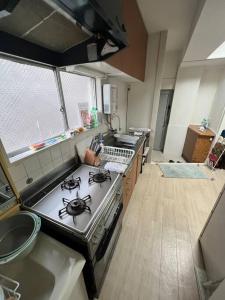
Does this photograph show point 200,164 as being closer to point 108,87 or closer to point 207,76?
point 207,76

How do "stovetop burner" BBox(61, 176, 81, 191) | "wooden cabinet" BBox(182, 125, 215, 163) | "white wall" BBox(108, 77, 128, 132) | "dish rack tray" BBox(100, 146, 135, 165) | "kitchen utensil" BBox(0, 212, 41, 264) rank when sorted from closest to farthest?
"kitchen utensil" BBox(0, 212, 41, 264) < "stovetop burner" BBox(61, 176, 81, 191) < "dish rack tray" BBox(100, 146, 135, 165) < "white wall" BBox(108, 77, 128, 132) < "wooden cabinet" BBox(182, 125, 215, 163)

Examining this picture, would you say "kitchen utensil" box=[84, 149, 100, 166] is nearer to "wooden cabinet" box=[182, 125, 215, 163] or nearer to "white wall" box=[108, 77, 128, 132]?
"white wall" box=[108, 77, 128, 132]

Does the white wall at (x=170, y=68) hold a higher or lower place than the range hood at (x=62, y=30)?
higher

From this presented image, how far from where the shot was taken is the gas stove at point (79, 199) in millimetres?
838

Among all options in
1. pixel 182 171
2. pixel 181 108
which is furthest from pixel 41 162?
pixel 181 108

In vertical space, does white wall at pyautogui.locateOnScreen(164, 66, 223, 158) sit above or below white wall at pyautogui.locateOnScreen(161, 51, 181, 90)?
below

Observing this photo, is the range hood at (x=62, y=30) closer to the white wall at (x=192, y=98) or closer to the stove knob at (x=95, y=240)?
the stove knob at (x=95, y=240)

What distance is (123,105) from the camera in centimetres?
297

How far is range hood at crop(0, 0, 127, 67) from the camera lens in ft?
1.77

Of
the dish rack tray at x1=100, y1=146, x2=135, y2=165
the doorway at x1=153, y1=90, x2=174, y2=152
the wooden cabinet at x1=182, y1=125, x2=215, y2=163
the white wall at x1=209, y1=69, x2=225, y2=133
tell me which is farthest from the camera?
the doorway at x1=153, y1=90, x2=174, y2=152

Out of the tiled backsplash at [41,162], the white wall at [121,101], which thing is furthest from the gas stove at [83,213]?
the white wall at [121,101]

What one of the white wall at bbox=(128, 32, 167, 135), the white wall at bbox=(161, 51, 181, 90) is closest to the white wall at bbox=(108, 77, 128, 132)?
the white wall at bbox=(128, 32, 167, 135)

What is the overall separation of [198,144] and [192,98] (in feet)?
4.10

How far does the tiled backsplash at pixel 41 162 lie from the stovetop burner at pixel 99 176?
0.34 metres
